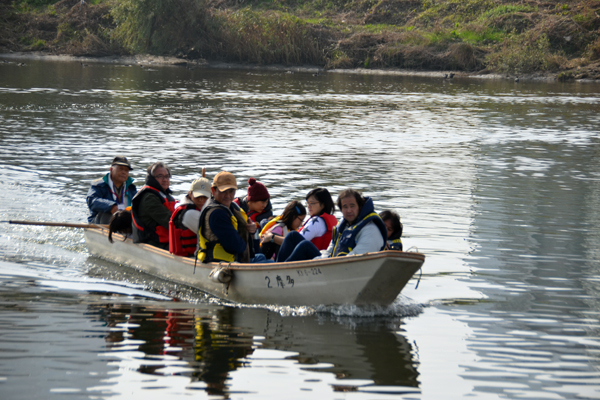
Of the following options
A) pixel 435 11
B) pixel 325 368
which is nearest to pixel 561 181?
pixel 325 368

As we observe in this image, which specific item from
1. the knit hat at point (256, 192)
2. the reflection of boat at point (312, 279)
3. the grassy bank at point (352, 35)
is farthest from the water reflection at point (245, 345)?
the grassy bank at point (352, 35)

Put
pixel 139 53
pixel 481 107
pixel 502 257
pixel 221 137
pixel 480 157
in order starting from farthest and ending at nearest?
pixel 139 53 < pixel 481 107 < pixel 221 137 < pixel 480 157 < pixel 502 257

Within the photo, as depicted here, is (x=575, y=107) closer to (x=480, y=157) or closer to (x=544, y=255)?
(x=480, y=157)

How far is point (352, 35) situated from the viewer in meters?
42.6

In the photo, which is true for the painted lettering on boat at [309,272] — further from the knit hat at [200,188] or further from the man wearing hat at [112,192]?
the man wearing hat at [112,192]

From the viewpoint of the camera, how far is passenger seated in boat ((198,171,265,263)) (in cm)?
641

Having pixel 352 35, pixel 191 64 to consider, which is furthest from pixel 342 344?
pixel 191 64

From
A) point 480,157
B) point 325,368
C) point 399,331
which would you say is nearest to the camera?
point 325,368

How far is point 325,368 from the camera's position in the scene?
5.21m

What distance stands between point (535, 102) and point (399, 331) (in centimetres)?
2253

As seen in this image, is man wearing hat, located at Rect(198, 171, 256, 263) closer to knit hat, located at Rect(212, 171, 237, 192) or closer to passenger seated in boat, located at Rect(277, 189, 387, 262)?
knit hat, located at Rect(212, 171, 237, 192)

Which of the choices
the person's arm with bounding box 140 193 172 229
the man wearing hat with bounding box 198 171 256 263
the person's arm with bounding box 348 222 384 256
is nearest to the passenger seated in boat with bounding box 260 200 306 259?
the man wearing hat with bounding box 198 171 256 263

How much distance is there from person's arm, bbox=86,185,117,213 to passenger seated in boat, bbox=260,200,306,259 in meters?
2.25

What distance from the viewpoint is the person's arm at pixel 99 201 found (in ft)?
28.4
